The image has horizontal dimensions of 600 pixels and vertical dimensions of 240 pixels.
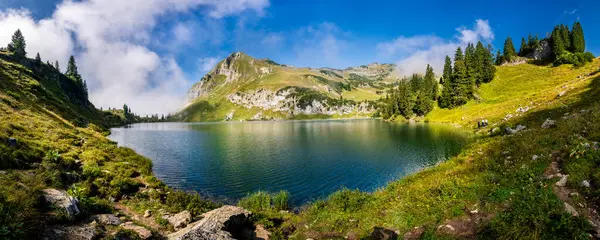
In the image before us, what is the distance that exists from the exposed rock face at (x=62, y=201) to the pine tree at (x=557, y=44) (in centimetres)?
17420

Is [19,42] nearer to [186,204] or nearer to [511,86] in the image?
[186,204]

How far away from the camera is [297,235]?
17469 millimetres

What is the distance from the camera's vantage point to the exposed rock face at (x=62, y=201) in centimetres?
1338

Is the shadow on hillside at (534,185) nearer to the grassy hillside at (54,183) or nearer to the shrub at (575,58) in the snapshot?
the grassy hillside at (54,183)

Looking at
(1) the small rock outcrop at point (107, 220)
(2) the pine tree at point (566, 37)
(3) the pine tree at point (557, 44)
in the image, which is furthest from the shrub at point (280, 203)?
(2) the pine tree at point (566, 37)

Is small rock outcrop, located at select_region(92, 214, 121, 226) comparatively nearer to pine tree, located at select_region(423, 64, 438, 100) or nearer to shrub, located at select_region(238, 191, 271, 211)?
shrub, located at select_region(238, 191, 271, 211)

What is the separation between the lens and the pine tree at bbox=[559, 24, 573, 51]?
12206 cm

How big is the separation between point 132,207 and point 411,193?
2225cm

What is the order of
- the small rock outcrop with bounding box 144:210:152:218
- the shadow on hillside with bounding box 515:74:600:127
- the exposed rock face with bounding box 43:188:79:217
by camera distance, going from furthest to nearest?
the shadow on hillside with bounding box 515:74:600:127
the small rock outcrop with bounding box 144:210:152:218
the exposed rock face with bounding box 43:188:79:217

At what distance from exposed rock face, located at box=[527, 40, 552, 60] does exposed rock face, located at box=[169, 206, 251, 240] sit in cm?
17716

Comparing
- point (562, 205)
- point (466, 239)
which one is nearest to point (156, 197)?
point (466, 239)

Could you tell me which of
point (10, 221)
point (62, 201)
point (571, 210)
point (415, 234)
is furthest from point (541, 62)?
point (10, 221)

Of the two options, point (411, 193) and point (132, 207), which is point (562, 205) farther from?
point (132, 207)

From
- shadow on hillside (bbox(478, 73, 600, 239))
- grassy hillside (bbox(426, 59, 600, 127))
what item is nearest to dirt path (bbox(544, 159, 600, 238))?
shadow on hillside (bbox(478, 73, 600, 239))
